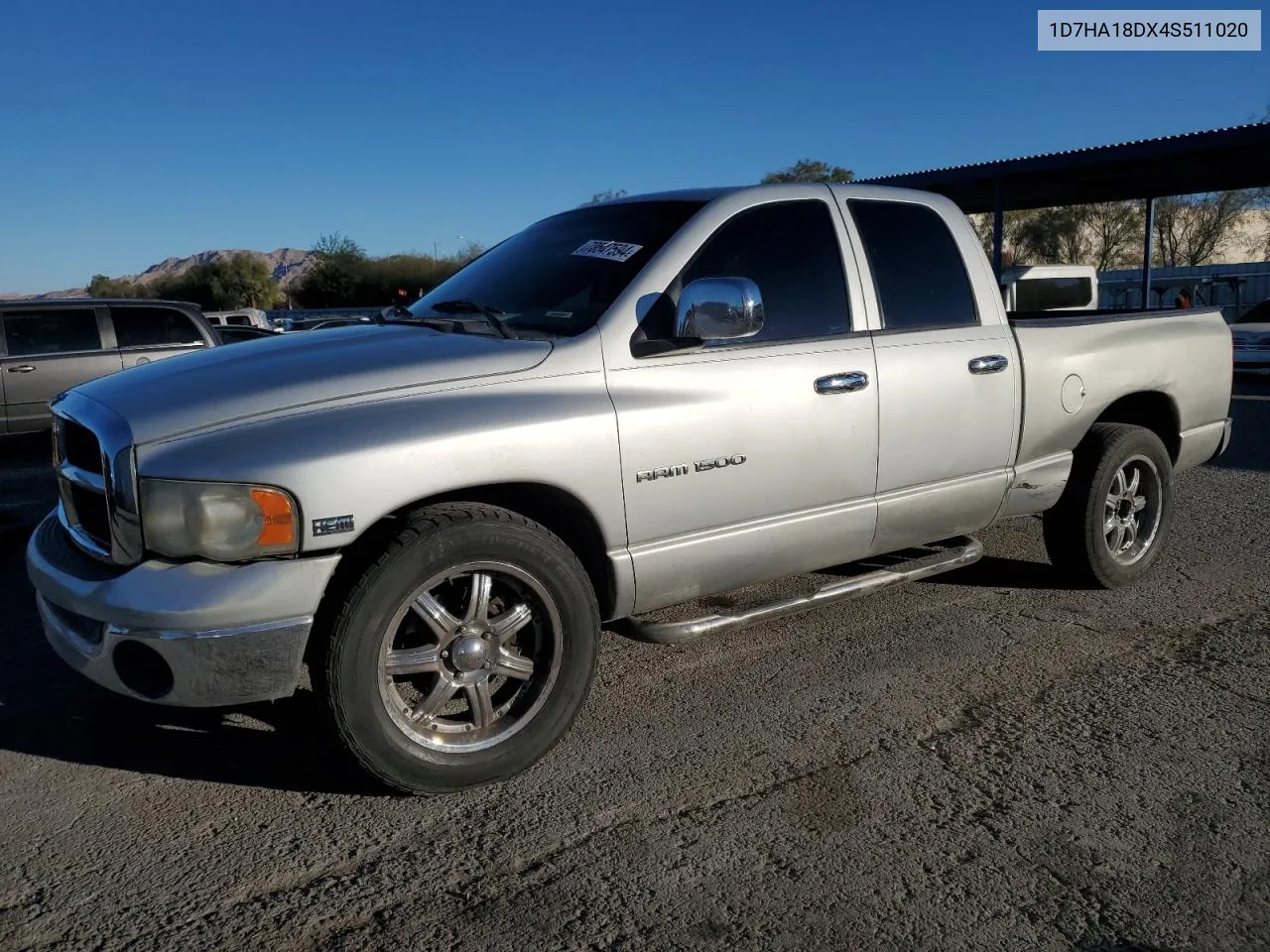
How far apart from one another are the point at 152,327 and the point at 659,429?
9976mm

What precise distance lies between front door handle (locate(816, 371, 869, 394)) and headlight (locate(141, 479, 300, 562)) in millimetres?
1986

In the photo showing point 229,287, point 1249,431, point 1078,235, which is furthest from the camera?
point 229,287

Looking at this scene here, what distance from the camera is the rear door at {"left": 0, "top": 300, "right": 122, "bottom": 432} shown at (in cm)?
1086

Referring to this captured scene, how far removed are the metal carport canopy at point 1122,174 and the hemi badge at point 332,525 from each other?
13795 mm

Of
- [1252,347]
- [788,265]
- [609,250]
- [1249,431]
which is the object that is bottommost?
[1249,431]

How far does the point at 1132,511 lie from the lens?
207 inches

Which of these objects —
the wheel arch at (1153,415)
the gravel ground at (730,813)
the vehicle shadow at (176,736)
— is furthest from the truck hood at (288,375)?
the wheel arch at (1153,415)

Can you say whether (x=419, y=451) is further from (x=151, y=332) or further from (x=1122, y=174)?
(x=1122, y=174)

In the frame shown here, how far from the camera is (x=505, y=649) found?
3.27m

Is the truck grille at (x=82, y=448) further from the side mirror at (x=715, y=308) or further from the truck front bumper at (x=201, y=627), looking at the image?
the side mirror at (x=715, y=308)

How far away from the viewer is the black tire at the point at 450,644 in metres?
2.90

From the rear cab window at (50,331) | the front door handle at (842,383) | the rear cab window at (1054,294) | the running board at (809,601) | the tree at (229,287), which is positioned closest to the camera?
the running board at (809,601)

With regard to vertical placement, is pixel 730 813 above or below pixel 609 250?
below

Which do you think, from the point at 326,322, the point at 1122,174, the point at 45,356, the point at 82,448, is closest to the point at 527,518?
the point at 82,448
